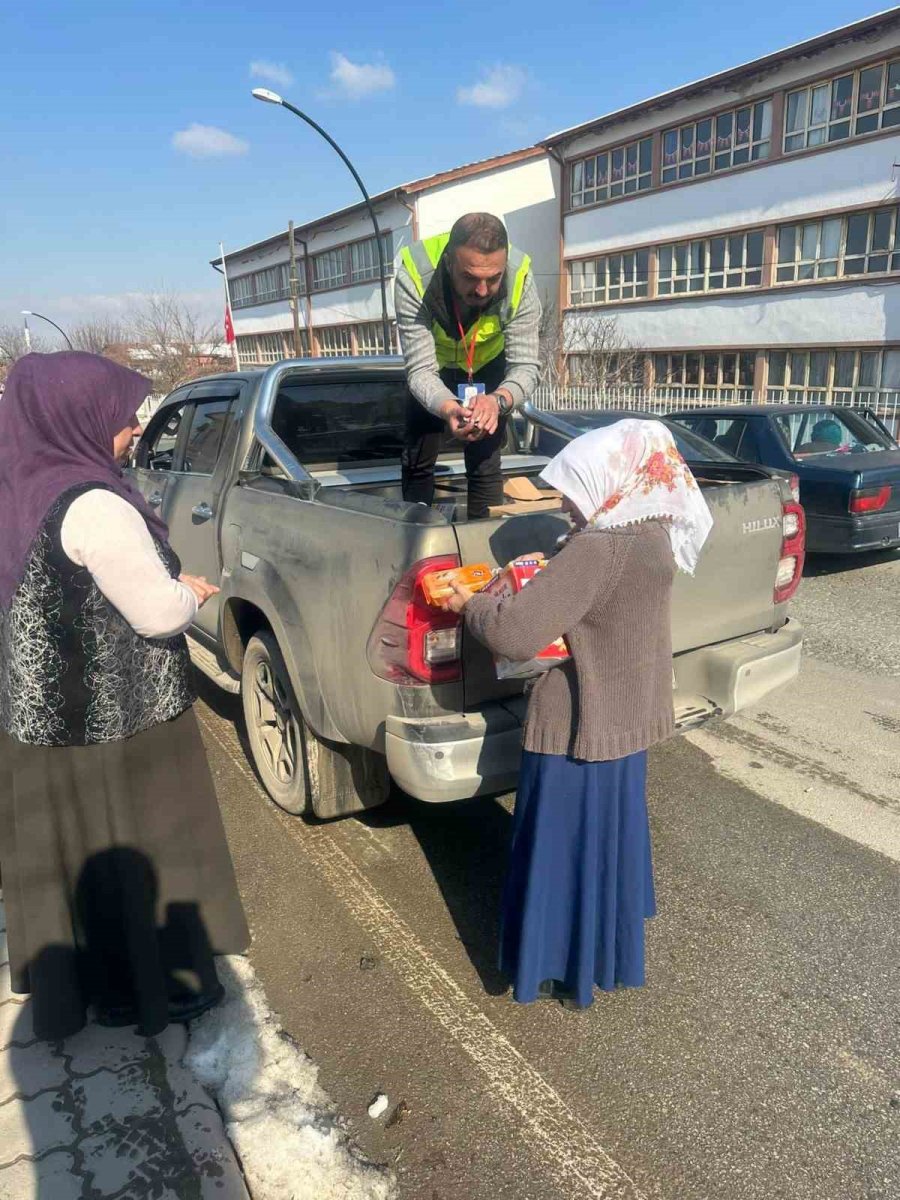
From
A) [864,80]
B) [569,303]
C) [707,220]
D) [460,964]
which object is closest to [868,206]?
[864,80]

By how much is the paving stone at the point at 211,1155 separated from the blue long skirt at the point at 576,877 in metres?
0.87

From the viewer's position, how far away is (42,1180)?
2.12 metres

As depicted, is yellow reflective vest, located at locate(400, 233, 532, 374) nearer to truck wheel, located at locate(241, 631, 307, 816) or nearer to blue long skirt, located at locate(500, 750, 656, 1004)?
truck wheel, located at locate(241, 631, 307, 816)

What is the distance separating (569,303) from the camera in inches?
1246

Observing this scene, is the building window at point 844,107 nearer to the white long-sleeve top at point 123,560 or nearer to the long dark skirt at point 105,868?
the white long-sleeve top at point 123,560

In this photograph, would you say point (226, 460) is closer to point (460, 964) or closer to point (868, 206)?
point (460, 964)

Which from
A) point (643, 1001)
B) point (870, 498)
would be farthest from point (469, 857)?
point (870, 498)

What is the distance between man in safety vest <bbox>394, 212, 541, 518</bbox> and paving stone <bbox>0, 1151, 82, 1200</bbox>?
2585mm

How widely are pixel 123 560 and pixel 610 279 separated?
30375 mm

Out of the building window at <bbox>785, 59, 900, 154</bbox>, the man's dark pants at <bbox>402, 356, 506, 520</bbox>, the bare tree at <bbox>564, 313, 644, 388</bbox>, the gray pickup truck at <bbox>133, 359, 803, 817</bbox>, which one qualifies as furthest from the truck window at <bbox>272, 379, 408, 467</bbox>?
the bare tree at <bbox>564, 313, 644, 388</bbox>

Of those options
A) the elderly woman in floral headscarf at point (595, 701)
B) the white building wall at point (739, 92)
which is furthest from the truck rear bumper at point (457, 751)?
the white building wall at point (739, 92)

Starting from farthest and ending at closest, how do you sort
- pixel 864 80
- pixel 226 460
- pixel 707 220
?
1. pixel 707 220
2. pixel 864 80
3. pixel 226 460

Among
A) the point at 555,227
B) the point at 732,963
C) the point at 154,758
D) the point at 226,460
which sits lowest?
the point at 732,963

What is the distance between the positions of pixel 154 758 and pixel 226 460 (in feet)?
6.60
